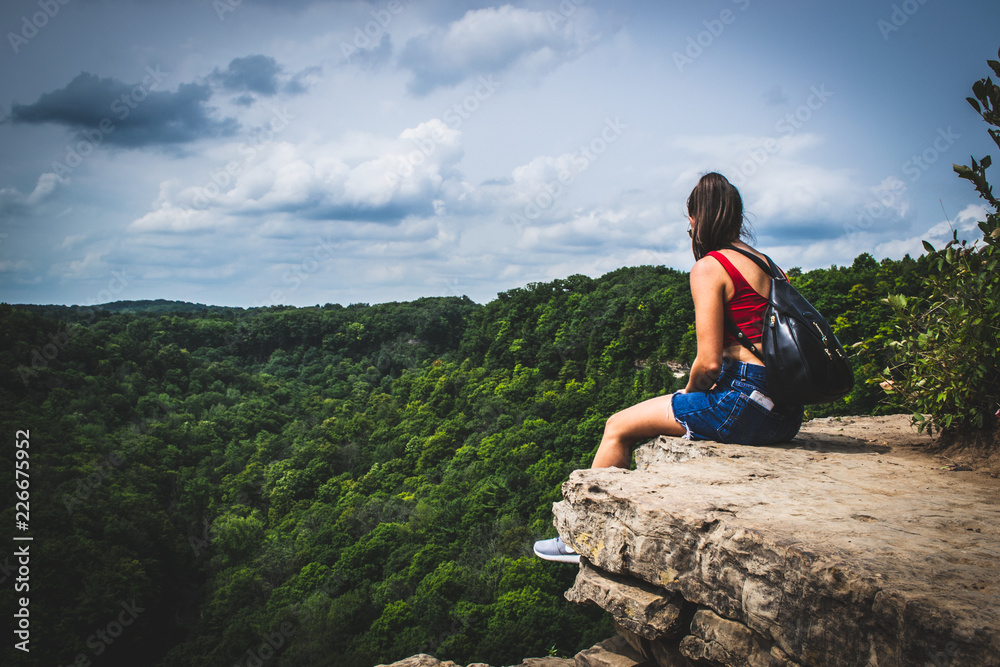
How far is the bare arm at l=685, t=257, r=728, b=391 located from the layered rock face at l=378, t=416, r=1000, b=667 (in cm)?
63

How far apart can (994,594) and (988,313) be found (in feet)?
7.56

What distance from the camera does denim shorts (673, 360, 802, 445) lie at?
3162 mm

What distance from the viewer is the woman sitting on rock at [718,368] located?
121 inches

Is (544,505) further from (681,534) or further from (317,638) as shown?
(681,534)

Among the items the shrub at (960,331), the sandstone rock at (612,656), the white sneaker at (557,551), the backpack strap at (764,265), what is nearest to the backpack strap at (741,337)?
the backpack strap at (764,265)

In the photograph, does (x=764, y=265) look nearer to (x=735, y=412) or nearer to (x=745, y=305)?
(x=745, y=305)

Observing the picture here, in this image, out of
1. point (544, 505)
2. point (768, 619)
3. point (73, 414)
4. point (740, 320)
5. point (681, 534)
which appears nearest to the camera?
point (768, 619)

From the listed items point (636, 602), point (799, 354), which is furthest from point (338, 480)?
point (799, 354)

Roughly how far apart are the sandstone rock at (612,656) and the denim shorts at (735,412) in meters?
1.37

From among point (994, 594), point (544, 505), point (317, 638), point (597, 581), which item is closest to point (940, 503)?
point (994, 594)

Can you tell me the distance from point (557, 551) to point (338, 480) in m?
32.9

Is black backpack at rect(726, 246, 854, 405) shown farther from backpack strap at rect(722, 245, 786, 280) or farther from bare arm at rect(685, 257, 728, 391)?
bare arm at rect(685, 257, 728, 391)

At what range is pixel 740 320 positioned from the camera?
3.13m

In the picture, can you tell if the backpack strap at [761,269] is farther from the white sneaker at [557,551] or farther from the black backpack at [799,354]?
the white sneaker at [557,551]
